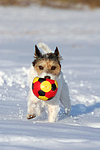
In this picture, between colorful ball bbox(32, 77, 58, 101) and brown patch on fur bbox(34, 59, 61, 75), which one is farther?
brown patch on fur bbox(34, 59, 61, 75)

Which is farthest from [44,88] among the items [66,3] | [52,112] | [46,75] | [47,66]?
[66,3]

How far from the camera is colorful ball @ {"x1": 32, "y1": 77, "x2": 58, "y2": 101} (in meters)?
4.55

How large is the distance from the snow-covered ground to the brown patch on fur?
764mm

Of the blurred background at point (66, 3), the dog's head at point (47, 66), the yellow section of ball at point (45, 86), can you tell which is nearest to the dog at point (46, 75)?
the dog's head at point (47, 66)

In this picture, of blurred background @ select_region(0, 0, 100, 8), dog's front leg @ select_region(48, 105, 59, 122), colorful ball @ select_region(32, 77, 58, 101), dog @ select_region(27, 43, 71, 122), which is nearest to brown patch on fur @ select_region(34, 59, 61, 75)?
dog @ select_region(27, 43, 71, 122)

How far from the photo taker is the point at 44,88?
4.59 meters

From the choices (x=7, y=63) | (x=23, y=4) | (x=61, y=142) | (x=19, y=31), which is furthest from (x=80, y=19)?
(x=61, y=142)

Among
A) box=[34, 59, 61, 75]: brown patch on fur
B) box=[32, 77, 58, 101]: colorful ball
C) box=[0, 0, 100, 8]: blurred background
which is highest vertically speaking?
box=[0, 0, 100, 8]: blurred background

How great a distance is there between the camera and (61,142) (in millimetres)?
3469

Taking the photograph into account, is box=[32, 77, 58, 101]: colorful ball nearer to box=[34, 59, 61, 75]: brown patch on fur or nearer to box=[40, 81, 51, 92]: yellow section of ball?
box=[40, 81, 51, 92]: yellow section of ball

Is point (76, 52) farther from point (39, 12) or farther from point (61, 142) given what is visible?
point (39, 12)

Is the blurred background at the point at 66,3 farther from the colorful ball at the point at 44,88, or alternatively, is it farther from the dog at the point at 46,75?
the colorful ball at the point at 44,88

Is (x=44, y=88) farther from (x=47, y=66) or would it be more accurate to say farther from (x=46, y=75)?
(x=47, y=66)

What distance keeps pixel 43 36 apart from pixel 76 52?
4666mm
